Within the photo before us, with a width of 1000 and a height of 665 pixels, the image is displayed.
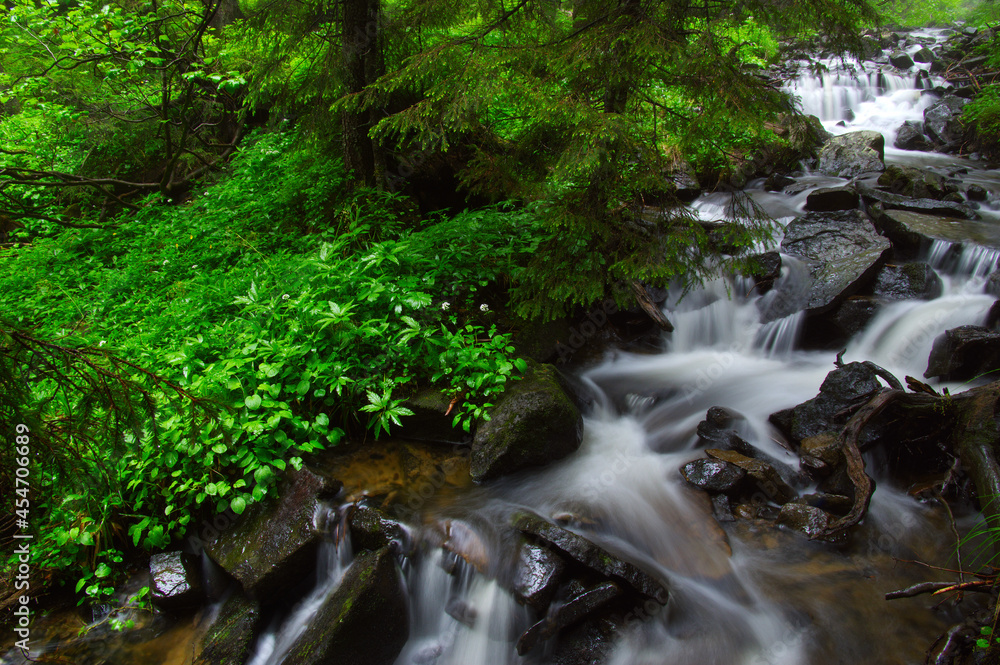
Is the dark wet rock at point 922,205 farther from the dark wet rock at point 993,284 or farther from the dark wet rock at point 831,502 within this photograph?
the dark wet rock at point 831,502

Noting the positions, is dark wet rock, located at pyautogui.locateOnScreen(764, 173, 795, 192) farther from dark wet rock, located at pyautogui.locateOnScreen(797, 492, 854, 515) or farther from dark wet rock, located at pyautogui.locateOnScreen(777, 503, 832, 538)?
dark wet rock, located at pyautogui.locateOnScreen(777, 503, 832, 538)

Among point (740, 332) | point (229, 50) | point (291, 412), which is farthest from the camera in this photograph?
point (229, 50)

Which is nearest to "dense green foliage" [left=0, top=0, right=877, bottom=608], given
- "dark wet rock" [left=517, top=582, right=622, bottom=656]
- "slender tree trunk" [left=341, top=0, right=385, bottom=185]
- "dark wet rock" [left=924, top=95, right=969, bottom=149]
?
"slender tree trunk" [left=341, top=0, right=385, bottom=185]

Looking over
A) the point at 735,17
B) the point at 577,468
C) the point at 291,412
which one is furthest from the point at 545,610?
the point at 735,17

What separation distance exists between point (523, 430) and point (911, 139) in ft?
44.8

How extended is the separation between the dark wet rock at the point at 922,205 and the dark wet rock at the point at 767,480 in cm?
627

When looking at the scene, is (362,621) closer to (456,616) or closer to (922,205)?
(456,616)

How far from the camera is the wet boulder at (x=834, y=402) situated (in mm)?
4973

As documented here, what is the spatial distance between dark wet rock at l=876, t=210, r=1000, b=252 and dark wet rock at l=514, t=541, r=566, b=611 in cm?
719

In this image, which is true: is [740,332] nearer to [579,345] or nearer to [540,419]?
[579,345]

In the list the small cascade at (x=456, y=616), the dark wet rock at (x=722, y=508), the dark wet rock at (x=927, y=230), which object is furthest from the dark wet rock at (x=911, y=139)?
the small cascade at (x=456, y=616)

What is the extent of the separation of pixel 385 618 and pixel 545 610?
1106mm

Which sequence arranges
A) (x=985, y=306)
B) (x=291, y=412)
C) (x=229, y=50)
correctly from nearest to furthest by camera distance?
(x=291, y=412) < (x=985, y=306) < (x=229, y=50)

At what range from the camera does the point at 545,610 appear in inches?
141
